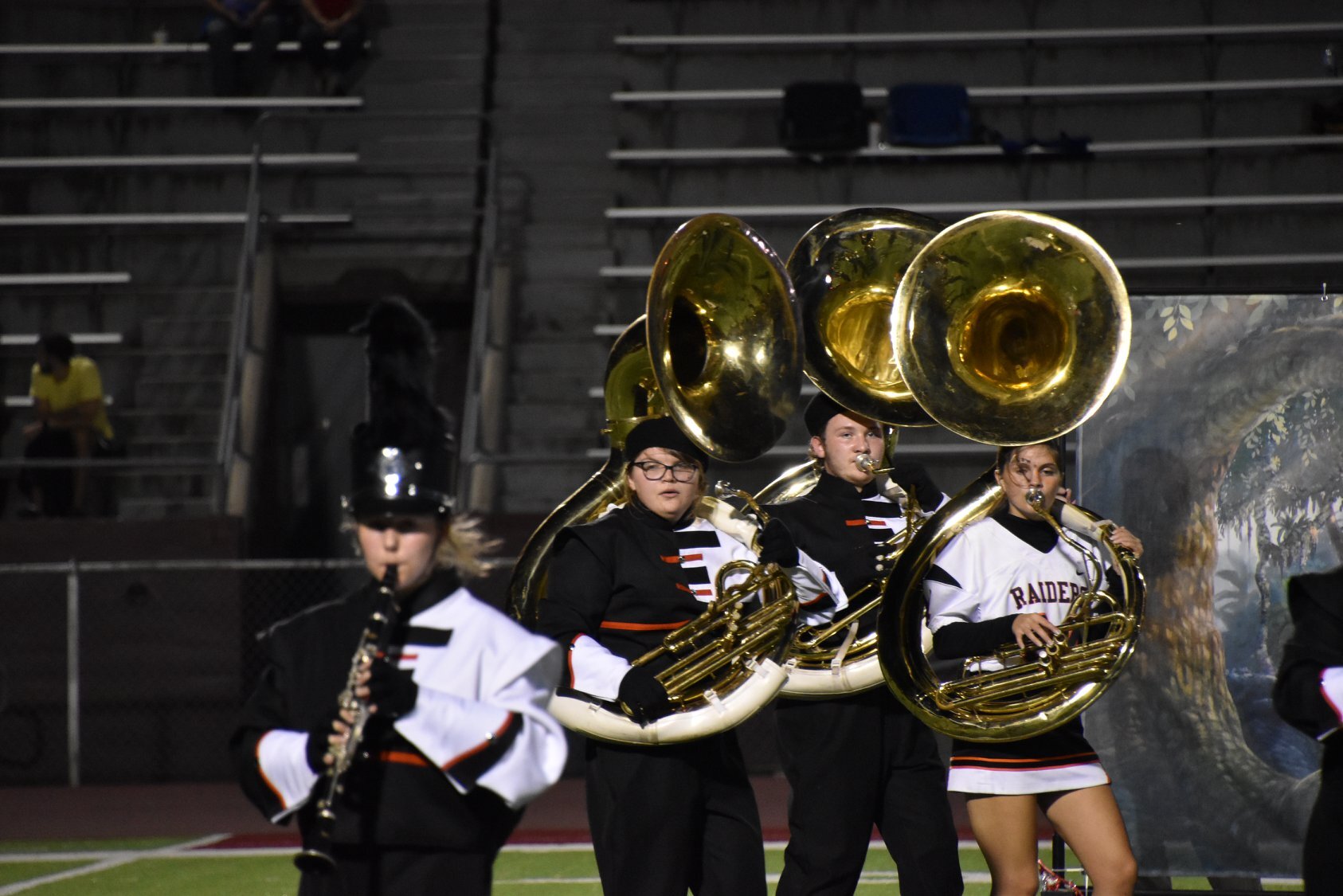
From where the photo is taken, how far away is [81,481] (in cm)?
1138

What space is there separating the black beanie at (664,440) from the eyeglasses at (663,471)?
34mm

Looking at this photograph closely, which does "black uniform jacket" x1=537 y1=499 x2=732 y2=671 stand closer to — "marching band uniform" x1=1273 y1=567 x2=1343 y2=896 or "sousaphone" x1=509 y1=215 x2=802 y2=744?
"sousaphone" x1=509 y1=215 x2=802 y2=744

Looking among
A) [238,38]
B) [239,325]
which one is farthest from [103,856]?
[238,38]

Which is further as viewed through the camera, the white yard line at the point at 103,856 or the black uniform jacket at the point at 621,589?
the white yard line at the point at 103,856

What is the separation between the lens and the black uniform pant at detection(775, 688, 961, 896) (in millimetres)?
5125

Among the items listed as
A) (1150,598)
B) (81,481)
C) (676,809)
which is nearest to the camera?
(676,809)

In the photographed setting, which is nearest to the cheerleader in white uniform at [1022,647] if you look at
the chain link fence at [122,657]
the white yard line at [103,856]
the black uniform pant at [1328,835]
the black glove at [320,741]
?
the black uniform pant at [1328,835]

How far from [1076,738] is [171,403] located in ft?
29.8

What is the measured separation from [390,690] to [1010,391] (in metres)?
2.58

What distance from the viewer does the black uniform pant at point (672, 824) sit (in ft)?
14.9

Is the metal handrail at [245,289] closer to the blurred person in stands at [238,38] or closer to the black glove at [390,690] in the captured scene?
the blurred person in stands at [238,38]

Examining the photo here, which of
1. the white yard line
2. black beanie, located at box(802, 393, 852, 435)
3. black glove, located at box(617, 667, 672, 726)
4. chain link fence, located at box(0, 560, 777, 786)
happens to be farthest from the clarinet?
chain link fence, located at box(0, 560, 777, 786)

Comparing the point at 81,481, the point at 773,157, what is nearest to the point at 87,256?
the point at 81,481

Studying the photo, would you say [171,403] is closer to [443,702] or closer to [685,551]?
[685,551]
